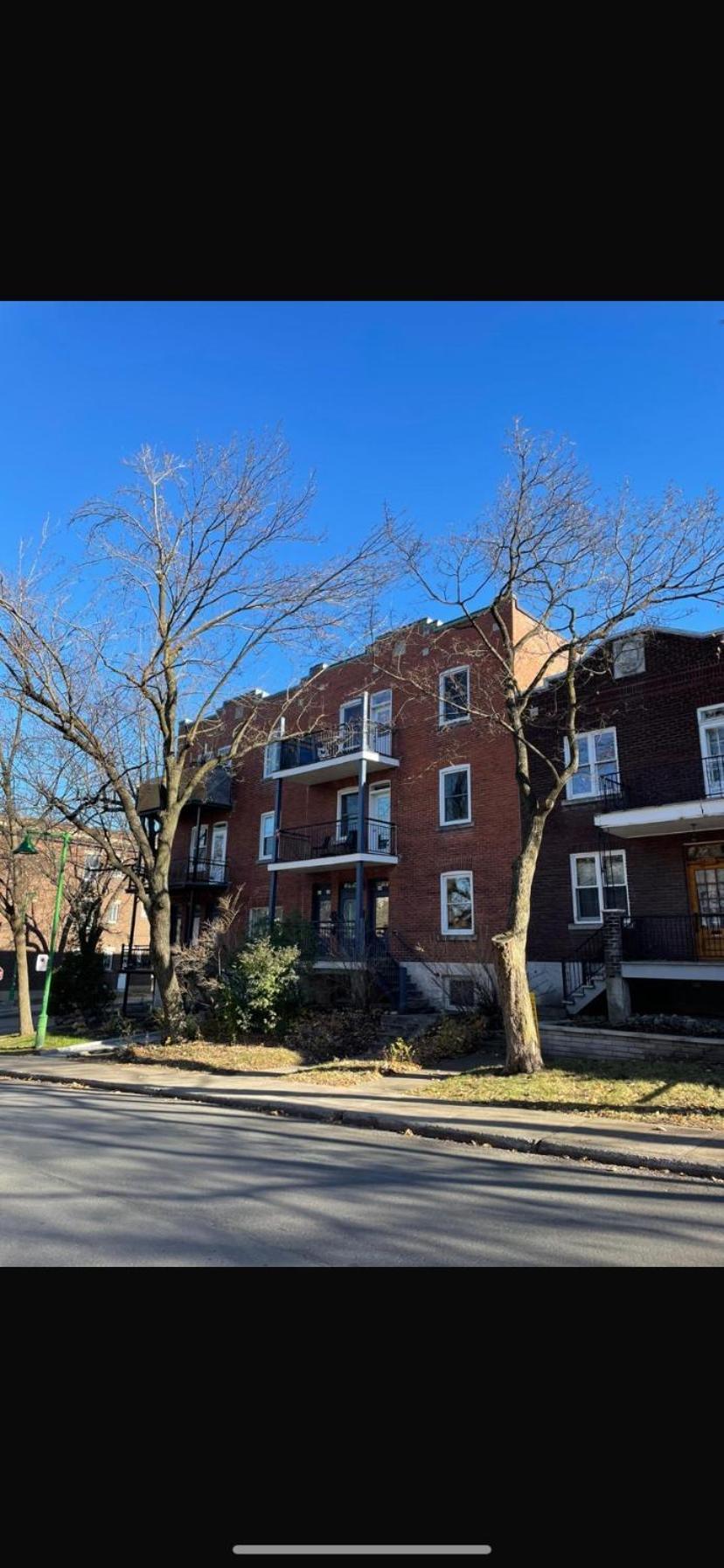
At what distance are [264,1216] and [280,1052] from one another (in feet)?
33.6

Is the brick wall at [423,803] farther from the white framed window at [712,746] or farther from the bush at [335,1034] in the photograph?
the white framed window at [712,746]

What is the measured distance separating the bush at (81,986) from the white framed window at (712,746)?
64.4ft

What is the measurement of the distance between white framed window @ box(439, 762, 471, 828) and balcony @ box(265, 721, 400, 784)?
188 cm

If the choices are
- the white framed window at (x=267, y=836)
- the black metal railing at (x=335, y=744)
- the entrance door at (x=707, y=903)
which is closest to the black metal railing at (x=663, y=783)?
the entrance door at (x=707, y=903)

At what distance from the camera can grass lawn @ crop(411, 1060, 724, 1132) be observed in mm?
10055

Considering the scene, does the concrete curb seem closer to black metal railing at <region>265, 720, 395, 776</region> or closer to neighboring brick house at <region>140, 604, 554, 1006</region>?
neighboring brick house at <region>140, 604, 554, 1006</region>

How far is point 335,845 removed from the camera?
23.8 metres

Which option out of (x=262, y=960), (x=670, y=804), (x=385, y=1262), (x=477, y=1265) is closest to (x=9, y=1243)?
(x=385, y=1262)

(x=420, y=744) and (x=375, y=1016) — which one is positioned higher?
(x=420, y=744)

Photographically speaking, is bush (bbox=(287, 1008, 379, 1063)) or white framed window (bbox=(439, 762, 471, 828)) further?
white framed window (bbox=(439, 762, 471, 828))

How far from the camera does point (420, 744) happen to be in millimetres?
22984

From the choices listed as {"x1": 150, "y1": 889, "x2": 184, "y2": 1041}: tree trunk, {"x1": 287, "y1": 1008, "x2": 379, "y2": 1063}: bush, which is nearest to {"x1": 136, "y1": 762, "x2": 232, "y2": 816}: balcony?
{"x1": 150, "y1": 889, "x2": 184, "y2": 1041}: tree trunk

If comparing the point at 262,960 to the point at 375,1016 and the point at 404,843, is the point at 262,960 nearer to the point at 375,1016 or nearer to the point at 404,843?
the point at 375,1016

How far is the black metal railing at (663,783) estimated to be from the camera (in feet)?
54.1
